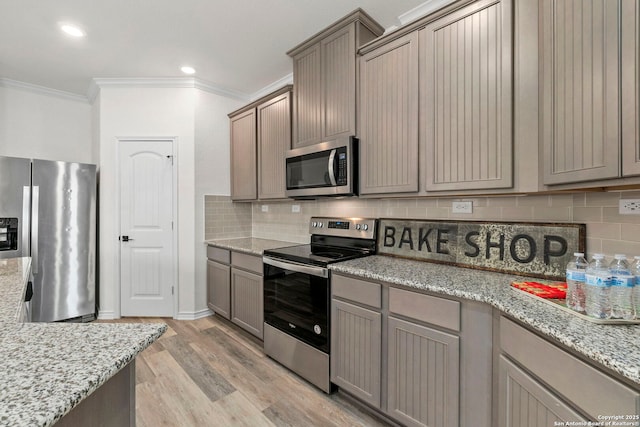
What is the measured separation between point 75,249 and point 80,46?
2.03 metres

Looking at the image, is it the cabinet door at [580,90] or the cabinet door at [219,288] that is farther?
the cabinet door at [219,288]

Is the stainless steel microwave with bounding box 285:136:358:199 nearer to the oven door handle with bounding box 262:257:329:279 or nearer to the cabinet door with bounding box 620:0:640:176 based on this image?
the oven door handle with bounding box 262:257:329:279

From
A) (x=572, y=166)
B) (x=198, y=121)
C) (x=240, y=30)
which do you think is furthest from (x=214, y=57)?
(x=572, y=166)

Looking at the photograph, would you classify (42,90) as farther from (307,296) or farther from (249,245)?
(307,296)

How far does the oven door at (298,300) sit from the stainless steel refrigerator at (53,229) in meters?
2.24

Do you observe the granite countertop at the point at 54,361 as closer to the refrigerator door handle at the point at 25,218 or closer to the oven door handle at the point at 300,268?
the oven door handle at the point at 300,268

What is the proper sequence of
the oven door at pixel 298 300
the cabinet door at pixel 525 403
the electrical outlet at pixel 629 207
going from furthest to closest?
1. the oven door at pixel 298 300
2. the electrical outlet at pixel 629 207
3. the cabinet door at pixel 525 403

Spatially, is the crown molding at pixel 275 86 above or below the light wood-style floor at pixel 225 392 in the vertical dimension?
above

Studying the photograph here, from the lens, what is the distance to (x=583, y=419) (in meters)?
0.88

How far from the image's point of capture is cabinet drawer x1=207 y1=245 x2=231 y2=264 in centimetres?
308

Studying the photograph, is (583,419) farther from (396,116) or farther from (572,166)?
(396,116)

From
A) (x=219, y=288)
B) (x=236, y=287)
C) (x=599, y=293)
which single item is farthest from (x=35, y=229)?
(x=599, y=293)

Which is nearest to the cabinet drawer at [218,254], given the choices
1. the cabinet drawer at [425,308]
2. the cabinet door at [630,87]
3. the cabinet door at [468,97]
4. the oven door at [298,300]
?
the oven door at [298,300]

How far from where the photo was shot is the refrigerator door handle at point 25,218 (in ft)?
9.36
